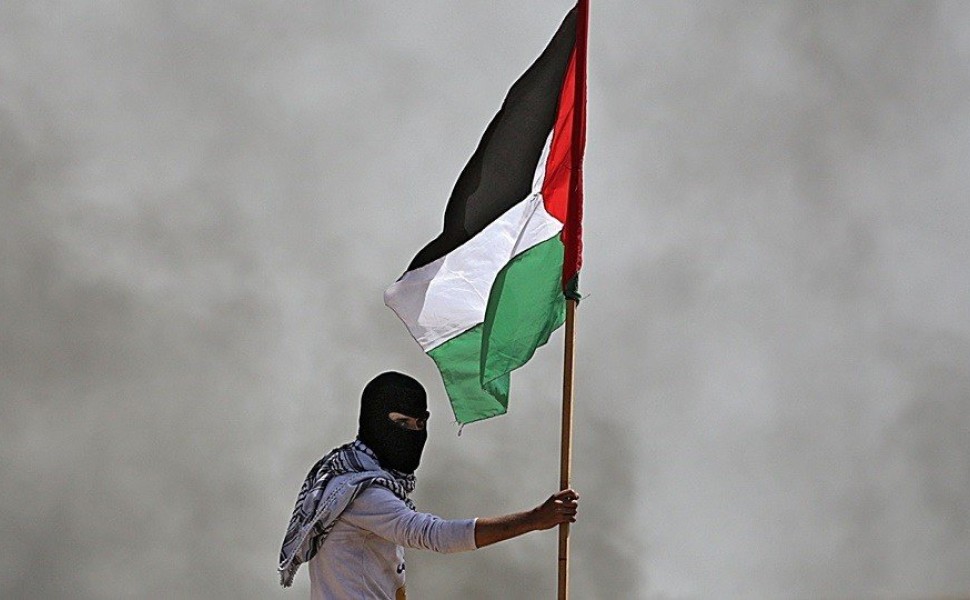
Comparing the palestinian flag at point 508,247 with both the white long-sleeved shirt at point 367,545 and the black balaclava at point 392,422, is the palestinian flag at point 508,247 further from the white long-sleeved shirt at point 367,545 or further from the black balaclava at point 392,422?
the white long-sleeved shirt at point 367,545

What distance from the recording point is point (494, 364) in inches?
201

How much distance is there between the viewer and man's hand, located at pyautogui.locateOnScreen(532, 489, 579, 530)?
409 centimetres

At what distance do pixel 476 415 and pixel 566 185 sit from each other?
1.10m

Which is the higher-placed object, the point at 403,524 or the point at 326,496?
the point at 326,496

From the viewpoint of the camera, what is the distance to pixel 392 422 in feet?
15.1

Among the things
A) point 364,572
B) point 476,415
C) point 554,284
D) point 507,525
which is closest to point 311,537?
point 364,572

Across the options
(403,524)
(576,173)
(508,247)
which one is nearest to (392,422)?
(403,524)

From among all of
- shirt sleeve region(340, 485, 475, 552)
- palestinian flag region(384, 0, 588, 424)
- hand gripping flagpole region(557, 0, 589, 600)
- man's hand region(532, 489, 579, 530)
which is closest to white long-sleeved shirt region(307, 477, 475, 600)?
shirt sleeve region(340, 485, 475, 552)

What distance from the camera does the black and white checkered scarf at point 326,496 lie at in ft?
14.1

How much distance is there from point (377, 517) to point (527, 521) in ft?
1.80

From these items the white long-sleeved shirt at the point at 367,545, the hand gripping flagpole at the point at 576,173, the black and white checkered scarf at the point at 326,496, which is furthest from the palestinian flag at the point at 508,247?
the white long-sleeved shirt at the point at 367,545

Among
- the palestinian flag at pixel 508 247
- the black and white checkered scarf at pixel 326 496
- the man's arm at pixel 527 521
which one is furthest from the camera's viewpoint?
the palestinian flag at pixel 508 247

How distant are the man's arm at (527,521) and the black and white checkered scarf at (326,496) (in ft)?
1.25

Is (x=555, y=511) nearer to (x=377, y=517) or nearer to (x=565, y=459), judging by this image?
(x=565, y=459)
